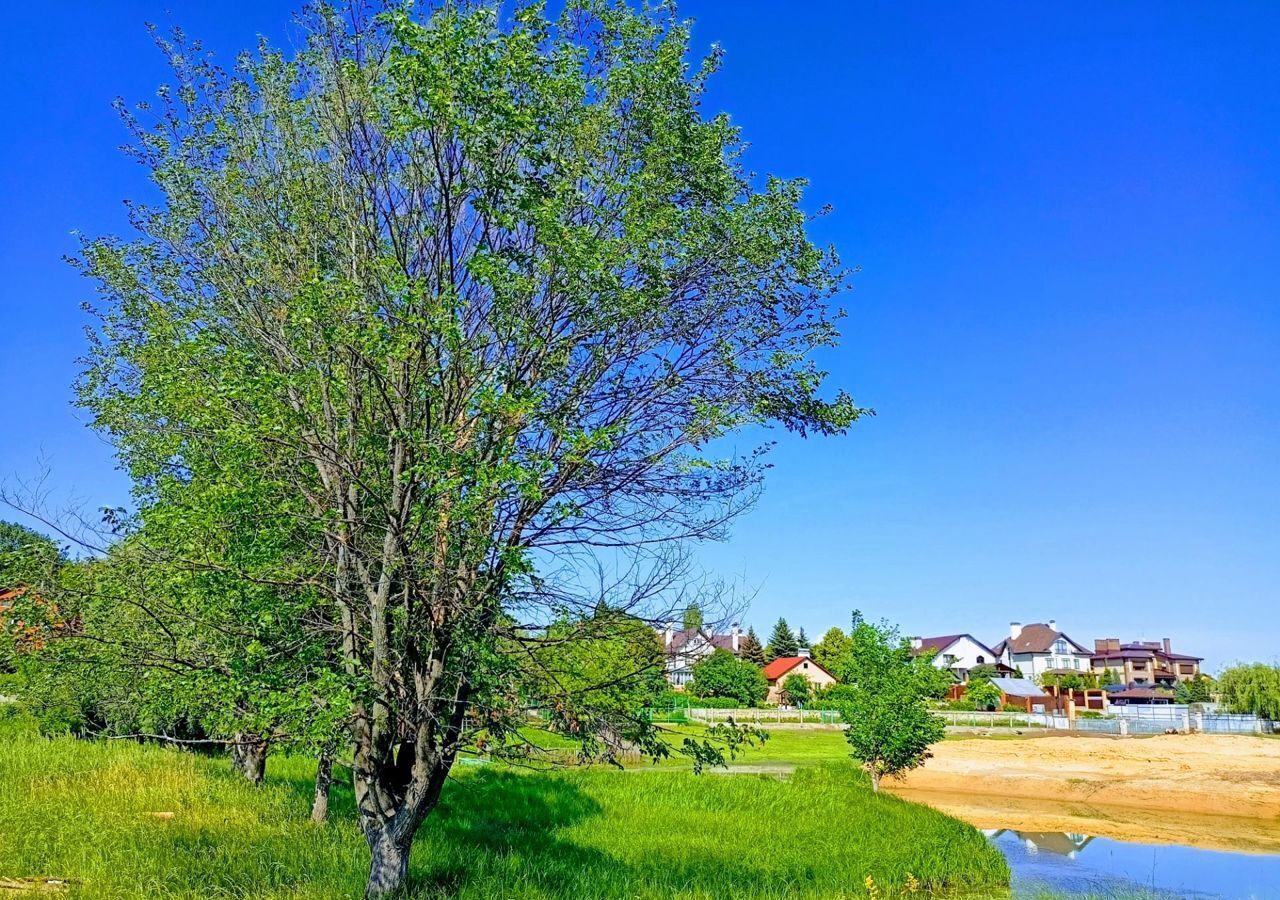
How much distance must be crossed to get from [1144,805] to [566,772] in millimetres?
26601

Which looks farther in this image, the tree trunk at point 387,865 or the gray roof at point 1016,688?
the gray roof at point 1016,688

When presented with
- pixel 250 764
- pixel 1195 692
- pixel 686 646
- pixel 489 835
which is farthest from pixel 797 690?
pixel 686 646

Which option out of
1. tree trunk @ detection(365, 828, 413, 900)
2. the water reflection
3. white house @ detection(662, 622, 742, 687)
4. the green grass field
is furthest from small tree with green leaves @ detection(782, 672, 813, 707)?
tree trunk @ detection(365, 828, 413, 900)

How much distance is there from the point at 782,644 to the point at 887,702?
73095mm

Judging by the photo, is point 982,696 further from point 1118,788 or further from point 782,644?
point 1118,788

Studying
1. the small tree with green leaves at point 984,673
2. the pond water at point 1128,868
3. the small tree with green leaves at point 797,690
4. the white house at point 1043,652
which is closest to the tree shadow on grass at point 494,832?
the pond water at point 1128,868

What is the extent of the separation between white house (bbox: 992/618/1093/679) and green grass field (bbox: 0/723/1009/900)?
9439 cm

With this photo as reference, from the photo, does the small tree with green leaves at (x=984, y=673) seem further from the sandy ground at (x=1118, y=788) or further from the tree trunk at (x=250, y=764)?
the tree trunk at (x=250, y=764)

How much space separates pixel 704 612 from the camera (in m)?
8.41

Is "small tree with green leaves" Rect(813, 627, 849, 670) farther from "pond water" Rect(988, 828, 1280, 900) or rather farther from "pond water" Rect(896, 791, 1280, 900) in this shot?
"pond water" Rect(988, 828, 1280, 900)

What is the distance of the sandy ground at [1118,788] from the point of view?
30.2 m

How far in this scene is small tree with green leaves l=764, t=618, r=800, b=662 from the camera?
97438 millimetres

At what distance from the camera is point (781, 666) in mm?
90875

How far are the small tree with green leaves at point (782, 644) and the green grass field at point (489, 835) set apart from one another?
241 ft
